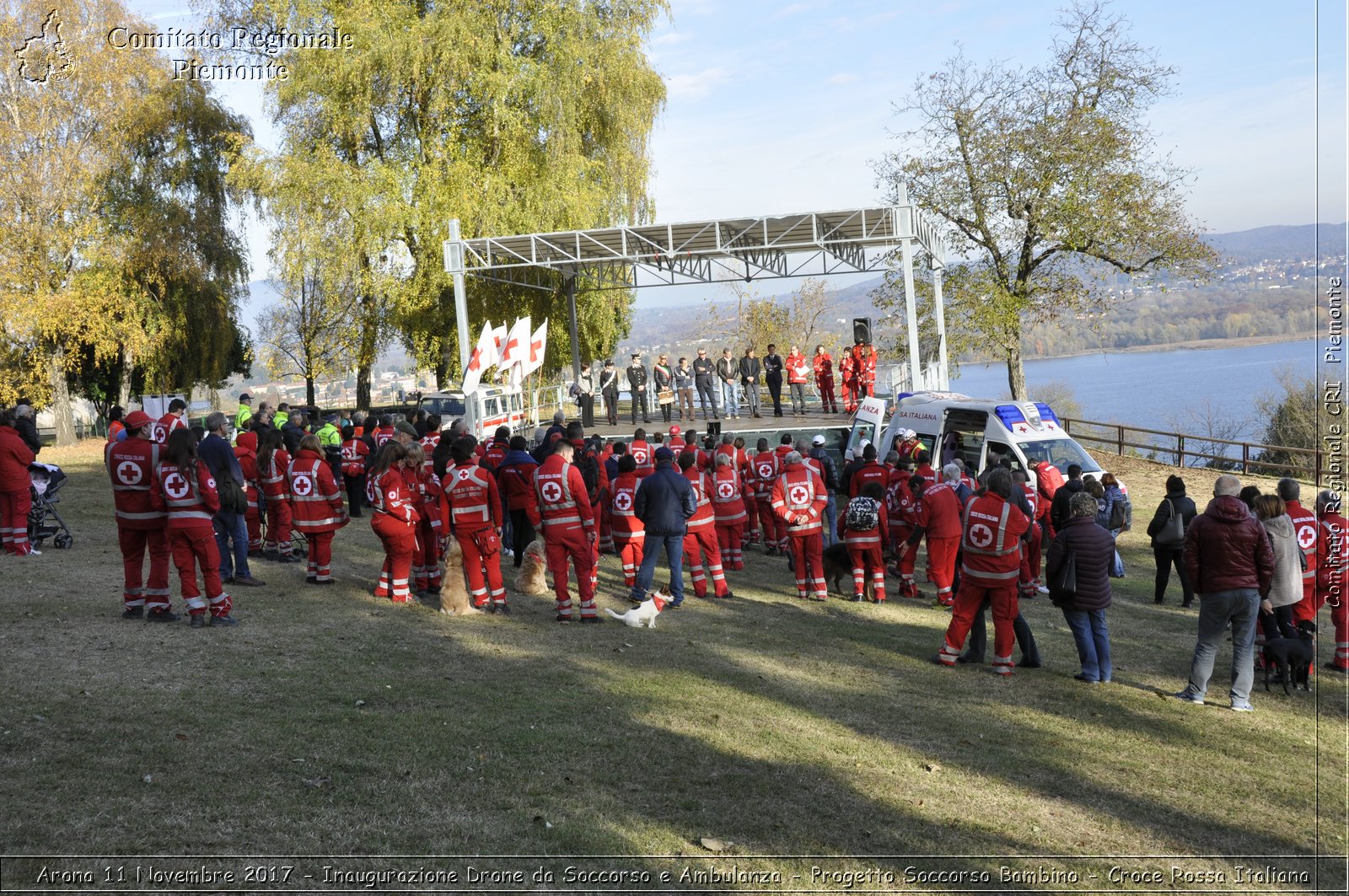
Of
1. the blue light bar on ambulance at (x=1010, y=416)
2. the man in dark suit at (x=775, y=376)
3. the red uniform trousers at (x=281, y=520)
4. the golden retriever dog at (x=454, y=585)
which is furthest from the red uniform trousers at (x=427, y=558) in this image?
the man in dark suit at (x=775, y=376)

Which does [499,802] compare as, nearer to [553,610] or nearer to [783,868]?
[783,868]

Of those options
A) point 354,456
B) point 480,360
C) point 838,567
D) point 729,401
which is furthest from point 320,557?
point 729,401

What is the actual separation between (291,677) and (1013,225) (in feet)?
88.0

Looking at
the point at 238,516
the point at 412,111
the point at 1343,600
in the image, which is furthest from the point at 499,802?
the point at 412,111

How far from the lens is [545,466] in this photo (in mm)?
10156

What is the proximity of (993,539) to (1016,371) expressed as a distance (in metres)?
23.9

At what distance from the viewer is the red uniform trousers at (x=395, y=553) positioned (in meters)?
10.1

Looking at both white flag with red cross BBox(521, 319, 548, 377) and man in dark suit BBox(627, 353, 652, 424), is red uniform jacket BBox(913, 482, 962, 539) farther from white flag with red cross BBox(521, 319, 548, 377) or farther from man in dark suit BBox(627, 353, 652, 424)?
man in dark suit BBox(627, 353, 652, 424)

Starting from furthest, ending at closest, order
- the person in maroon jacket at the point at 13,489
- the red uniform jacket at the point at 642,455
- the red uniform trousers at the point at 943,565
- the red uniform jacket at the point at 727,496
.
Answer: the red uniform jacket at the point at 642,455, the red uniform jacket at the point at 727,496, the red uniform trousers at the point at 943,565, the person in maroon jacket at the point at 13,489

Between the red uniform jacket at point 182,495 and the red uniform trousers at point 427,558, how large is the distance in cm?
256

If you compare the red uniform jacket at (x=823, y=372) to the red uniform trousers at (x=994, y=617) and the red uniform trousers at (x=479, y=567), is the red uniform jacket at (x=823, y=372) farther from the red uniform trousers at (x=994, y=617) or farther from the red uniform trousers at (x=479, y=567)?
the red uniform trousers at (x=994, y=617)

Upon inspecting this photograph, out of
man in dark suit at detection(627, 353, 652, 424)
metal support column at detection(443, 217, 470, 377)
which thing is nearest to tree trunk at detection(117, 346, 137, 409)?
metal support column at detection(443, 217, 470, 377)

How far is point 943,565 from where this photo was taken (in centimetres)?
1197

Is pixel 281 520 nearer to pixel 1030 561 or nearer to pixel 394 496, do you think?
pixel 394 496
